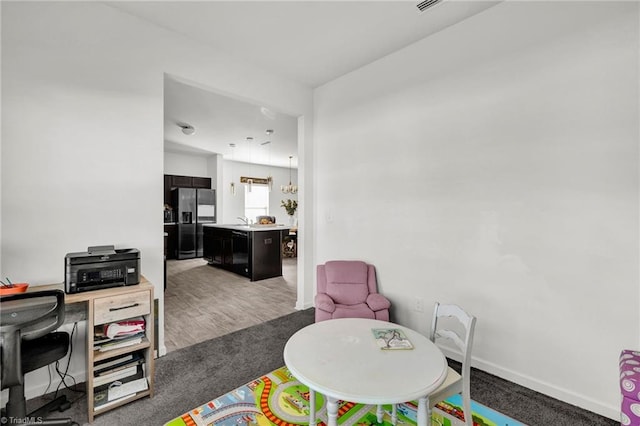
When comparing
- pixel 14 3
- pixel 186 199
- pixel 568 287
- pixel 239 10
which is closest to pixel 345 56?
pixel 239 10

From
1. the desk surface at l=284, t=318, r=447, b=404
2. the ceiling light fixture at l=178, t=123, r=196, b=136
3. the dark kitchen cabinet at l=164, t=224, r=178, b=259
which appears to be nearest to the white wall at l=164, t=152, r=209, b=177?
the dark kitchen cabinet at l=164, t=224, r=178, b=259

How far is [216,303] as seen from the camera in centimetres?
400

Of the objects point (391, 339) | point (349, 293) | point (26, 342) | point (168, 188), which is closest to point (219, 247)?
point (168, 188)

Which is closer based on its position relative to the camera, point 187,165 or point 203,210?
point 203,210

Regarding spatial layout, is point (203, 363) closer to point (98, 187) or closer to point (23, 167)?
point (98, 187)

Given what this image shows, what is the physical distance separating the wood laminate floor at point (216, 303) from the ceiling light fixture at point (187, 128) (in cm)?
294

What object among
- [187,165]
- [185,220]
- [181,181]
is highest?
[187,165]

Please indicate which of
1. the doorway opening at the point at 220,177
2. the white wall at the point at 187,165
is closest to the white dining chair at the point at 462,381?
the doorway opening at the point at 220,177

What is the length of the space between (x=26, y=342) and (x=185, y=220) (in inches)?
249

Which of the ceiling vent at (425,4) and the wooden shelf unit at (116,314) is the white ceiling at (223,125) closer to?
the wooden shelf unit at (116,314)

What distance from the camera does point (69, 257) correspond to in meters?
1.87

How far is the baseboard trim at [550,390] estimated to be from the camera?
186 centimetres

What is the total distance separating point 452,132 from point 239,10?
6.99ft

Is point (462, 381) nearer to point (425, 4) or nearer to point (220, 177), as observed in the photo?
point (425, 4)
